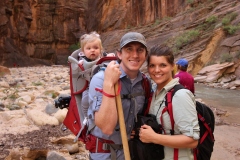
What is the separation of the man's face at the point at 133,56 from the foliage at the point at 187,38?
18871mm

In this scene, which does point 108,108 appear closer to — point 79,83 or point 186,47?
point 79,83

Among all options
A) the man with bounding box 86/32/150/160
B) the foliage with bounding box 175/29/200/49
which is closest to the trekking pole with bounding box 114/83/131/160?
the man with bounding box 86/32/150/160

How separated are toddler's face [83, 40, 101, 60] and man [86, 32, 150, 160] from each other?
0.58 metres

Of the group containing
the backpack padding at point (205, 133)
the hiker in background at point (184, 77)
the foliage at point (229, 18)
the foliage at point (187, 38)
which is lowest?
the backpack padding at point (205, 133)

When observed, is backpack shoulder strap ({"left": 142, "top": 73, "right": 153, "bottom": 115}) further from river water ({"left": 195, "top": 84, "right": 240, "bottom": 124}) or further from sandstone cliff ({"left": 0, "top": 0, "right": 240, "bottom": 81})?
sandstone cliff ({"left": 0, "top": 0, "right": 240, "bottom": 81})

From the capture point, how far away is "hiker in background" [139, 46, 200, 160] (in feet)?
5.35

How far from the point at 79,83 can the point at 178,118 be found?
3.22 feet

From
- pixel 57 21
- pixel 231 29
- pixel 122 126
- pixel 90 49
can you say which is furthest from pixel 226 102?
pixel 57 21

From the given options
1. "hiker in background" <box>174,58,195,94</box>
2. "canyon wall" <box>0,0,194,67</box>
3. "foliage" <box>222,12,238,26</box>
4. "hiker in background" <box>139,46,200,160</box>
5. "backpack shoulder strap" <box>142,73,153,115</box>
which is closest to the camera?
"hiker in background" <box>139,46,200,160</box>

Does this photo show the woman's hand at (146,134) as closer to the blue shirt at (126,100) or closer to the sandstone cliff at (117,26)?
the blue shirt at (126,100)

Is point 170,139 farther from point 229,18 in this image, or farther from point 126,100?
point 229,18

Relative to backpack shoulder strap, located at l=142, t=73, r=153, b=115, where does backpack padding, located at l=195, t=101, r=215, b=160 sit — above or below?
below

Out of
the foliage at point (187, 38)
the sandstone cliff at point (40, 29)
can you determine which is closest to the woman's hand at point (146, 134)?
the foliage at point (187, 38)

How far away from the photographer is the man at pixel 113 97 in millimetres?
1654
